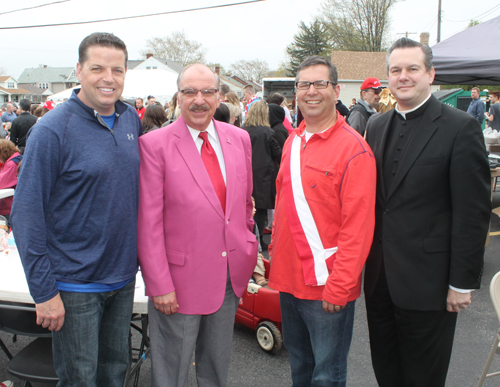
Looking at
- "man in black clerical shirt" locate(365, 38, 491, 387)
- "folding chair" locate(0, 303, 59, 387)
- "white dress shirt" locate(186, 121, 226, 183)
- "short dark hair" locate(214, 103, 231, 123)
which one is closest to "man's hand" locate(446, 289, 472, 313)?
"man in black clerical shirt" locate(365, 38, 491, 387)

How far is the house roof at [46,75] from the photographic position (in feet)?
305

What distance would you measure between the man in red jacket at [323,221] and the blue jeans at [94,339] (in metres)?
0.83

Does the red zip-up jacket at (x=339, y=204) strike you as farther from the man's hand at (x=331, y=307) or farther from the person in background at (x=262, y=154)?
the person in background at (x=262, y=154)

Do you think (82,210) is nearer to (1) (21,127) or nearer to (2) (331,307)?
(2) (331,307)

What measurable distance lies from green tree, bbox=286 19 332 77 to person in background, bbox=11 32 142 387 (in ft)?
142

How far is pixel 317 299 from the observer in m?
1.99

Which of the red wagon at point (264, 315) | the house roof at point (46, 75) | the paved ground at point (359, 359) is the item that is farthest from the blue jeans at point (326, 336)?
the house roof at point (46, 75)

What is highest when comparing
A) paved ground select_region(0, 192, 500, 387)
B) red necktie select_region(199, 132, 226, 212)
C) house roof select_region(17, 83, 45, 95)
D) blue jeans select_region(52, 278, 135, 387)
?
house roof select_region(17, 83, 45, 95)

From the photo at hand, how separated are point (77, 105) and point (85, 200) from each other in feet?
1.45

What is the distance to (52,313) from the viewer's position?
Answer: 67.3 inches

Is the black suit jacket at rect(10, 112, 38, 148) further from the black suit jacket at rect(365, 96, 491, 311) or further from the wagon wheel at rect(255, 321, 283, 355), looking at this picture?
the black suit jacket at rect(365, 96, 491, 311)

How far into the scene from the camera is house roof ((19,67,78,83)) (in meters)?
93.0

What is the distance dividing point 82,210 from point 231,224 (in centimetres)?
72

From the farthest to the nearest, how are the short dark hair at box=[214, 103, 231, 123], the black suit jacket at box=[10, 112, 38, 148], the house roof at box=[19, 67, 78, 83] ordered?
the house roof at box=[19, 67, 78, 83], the black suit jacket at box=[10, 112, 38, 148], the short dark hair at box=[214, 103, 231, 123]
